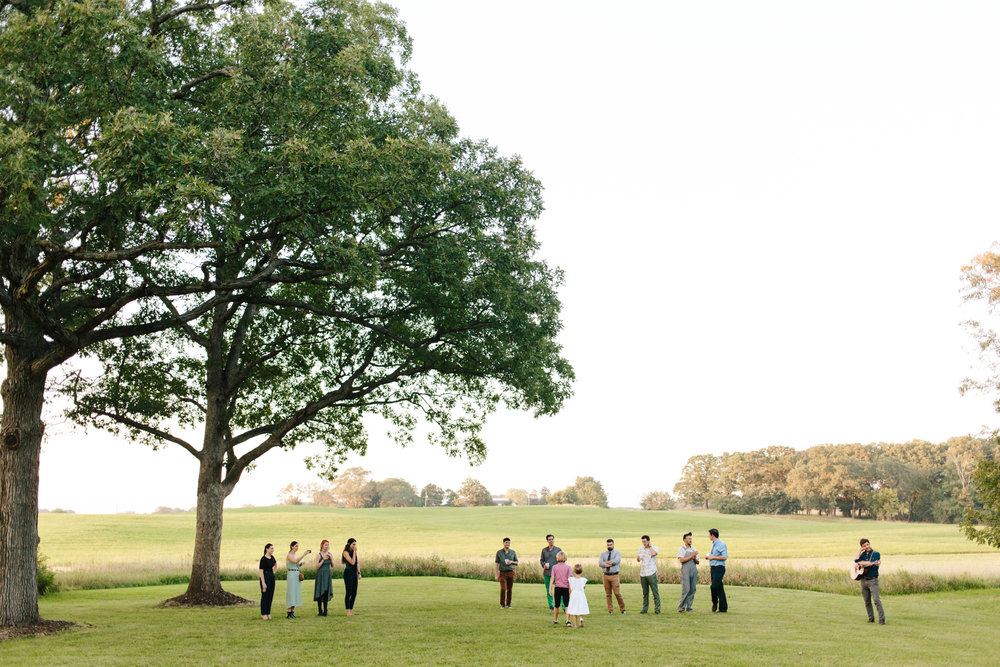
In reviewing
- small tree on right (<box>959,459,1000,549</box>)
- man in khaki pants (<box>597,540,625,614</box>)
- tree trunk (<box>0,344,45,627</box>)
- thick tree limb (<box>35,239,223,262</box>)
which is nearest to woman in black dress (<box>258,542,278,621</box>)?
tree trunk (<box>0,344,45,627</box>)

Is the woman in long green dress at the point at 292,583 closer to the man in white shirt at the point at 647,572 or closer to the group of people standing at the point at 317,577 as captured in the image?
the group of people standing at the point at 317,577

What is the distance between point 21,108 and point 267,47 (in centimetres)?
502

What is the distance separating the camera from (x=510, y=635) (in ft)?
53.8

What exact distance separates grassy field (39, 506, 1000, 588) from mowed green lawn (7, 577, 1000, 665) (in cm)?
1430

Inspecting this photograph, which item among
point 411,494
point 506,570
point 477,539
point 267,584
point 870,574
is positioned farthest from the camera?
point 411,494

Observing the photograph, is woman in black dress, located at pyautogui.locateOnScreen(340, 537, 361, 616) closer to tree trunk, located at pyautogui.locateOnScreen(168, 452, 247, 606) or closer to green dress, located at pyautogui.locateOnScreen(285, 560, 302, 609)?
green dress, located at pyautogui.locateOnScreen(285, 560, 302, 609)

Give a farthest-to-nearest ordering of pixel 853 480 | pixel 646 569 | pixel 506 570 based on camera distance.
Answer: pixel 853 480
pixel 506 570
pixel 646 569

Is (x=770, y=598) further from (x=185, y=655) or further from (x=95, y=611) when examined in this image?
(x=95, y=611)

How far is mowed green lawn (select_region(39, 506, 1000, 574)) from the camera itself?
57594 millimetres

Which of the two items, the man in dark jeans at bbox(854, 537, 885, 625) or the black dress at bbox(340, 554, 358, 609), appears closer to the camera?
the man in dark jeans at bbox(854, 537, 885, 625)

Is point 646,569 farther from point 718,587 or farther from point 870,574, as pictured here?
point 870,574

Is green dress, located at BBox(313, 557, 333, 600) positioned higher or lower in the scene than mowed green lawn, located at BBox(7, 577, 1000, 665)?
higher

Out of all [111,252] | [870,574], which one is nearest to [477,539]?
[870,574]

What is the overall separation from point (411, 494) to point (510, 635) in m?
166
